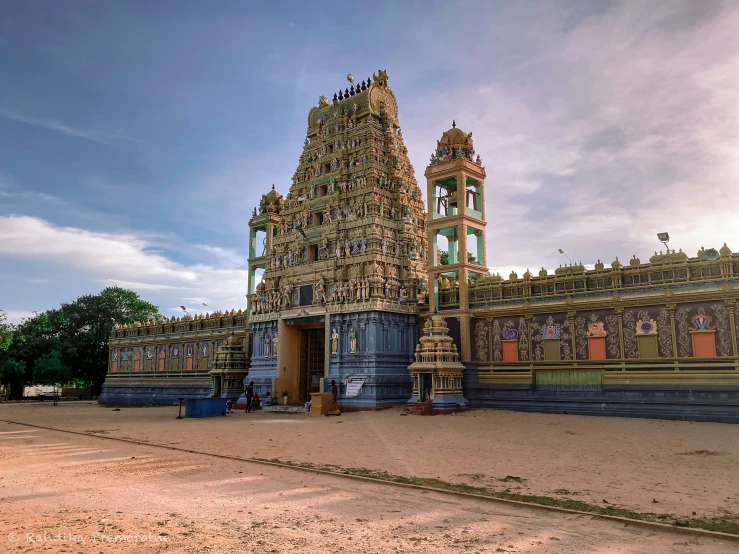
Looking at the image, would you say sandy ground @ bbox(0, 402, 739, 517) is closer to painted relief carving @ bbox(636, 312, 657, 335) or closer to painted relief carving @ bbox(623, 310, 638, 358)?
painted relief carving @ bbox(623, 310, 638, 358)

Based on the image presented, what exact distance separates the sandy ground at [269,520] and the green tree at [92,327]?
184ft

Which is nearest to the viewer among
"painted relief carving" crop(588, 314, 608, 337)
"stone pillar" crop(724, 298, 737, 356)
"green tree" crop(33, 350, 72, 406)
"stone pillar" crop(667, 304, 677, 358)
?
"stone pillar" crop(724, 298, 737, 356)

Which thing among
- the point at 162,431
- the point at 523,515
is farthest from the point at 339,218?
the point at 523,515

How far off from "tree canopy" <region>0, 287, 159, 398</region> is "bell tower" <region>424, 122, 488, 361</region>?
1795 inches

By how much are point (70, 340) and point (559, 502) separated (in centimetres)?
6416

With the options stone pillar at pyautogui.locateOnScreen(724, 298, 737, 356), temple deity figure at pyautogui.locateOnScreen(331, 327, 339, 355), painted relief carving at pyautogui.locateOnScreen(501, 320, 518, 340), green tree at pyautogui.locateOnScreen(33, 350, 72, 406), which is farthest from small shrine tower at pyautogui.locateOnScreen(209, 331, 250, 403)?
stone pillar at pyautogui.locateOnScreen(724, 298, 737, 356)

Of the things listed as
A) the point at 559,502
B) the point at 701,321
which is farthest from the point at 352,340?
the point at 559,502

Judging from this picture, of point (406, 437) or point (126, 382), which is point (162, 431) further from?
point (126, 382)

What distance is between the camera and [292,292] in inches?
1458

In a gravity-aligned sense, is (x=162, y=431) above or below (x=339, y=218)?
below

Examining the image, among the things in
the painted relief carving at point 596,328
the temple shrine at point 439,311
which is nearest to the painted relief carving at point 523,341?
the temple shrine at point 439,311

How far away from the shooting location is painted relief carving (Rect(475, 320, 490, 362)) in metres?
31.1

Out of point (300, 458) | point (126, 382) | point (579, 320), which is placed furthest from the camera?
point (126, 382)

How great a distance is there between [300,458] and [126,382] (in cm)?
4501
